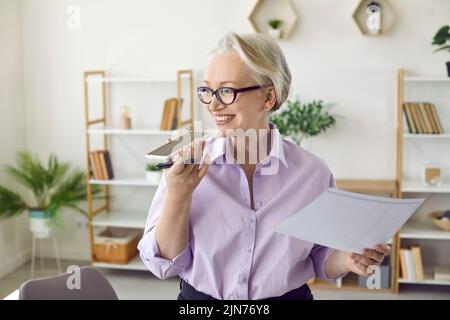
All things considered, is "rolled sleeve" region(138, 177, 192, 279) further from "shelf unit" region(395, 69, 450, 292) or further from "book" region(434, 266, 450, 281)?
"book" region(434, 266, 450, 281)

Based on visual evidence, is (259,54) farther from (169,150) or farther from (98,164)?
(98,164)

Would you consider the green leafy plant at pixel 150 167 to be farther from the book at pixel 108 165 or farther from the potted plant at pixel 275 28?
the potted plant at pixel 275 28

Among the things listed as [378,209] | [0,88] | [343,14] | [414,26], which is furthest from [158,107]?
[378,209]

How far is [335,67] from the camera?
4.46m

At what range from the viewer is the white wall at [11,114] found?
4.71 metres

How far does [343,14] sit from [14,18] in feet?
8.01

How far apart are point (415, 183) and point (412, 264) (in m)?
0.55

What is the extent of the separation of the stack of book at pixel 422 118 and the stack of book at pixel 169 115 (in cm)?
156

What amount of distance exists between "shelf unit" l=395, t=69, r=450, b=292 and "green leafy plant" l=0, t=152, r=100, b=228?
7.20 feet

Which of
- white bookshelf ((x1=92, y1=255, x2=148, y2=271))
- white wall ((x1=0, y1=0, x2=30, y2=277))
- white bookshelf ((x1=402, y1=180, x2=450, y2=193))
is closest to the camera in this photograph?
white bookshelf ((x1=402, y1=180, x2=450, y2=193))

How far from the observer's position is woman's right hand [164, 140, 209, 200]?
1.51 m

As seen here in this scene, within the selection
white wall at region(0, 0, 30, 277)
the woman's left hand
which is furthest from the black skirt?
white wall at region(0, 0, 30, 277)

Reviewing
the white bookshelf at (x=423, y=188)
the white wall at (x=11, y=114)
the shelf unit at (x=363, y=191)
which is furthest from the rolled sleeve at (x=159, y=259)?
the white wall at (x=11, y=114)

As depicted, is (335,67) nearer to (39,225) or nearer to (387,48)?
(387,48)
